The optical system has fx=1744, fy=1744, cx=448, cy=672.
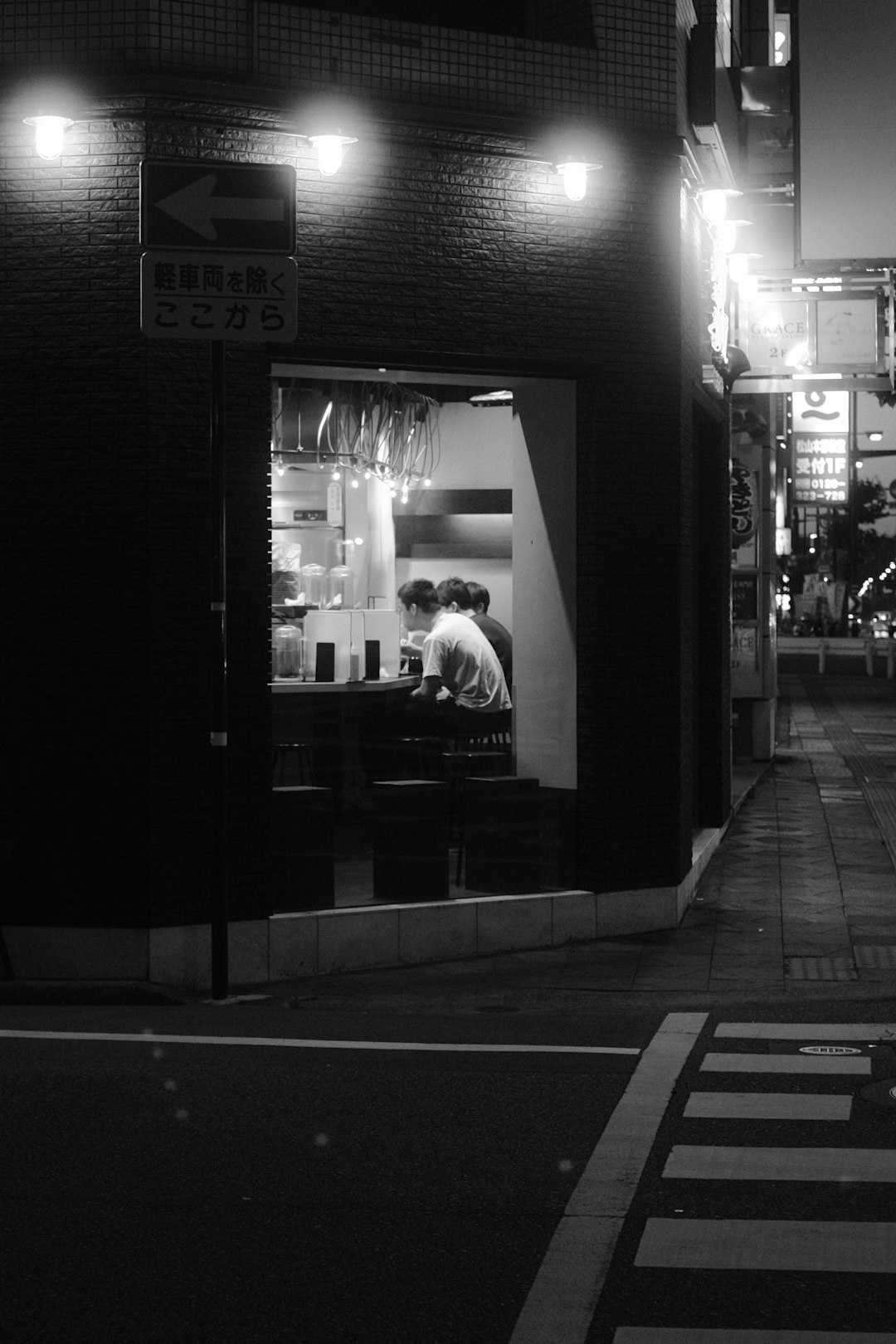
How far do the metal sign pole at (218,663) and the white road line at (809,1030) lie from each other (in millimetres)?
2554

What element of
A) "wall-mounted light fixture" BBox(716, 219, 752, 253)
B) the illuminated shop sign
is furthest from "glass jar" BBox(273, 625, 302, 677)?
the illuminated shop sign

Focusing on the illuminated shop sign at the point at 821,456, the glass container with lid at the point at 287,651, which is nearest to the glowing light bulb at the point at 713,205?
the glass container with lid at the point at 287,651

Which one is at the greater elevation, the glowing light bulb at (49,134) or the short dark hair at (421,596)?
the glowing light bulb at (49,134)

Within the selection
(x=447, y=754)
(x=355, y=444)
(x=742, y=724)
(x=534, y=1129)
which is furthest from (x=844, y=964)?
(x=742, y=724)

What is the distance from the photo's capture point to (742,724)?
2292cm

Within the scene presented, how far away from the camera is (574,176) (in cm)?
1022

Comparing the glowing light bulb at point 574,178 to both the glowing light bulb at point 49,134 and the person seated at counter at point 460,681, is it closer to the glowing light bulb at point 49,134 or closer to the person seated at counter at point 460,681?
the glowing light bulb at point 49,134

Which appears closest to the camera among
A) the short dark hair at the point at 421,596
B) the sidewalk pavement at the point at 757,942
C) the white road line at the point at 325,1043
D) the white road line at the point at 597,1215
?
the white road line at the point at 597,1215

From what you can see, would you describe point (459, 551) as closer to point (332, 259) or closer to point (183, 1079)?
point (332, 259)

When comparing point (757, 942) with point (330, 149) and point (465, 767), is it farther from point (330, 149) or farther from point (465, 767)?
point (330, 149)

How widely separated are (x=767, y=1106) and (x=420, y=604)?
27.7 ft

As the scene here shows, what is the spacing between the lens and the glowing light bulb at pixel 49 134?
9.08m

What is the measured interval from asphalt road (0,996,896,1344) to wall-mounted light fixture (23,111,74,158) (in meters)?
4.47

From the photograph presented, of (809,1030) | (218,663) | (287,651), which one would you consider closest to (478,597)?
(287,651)
